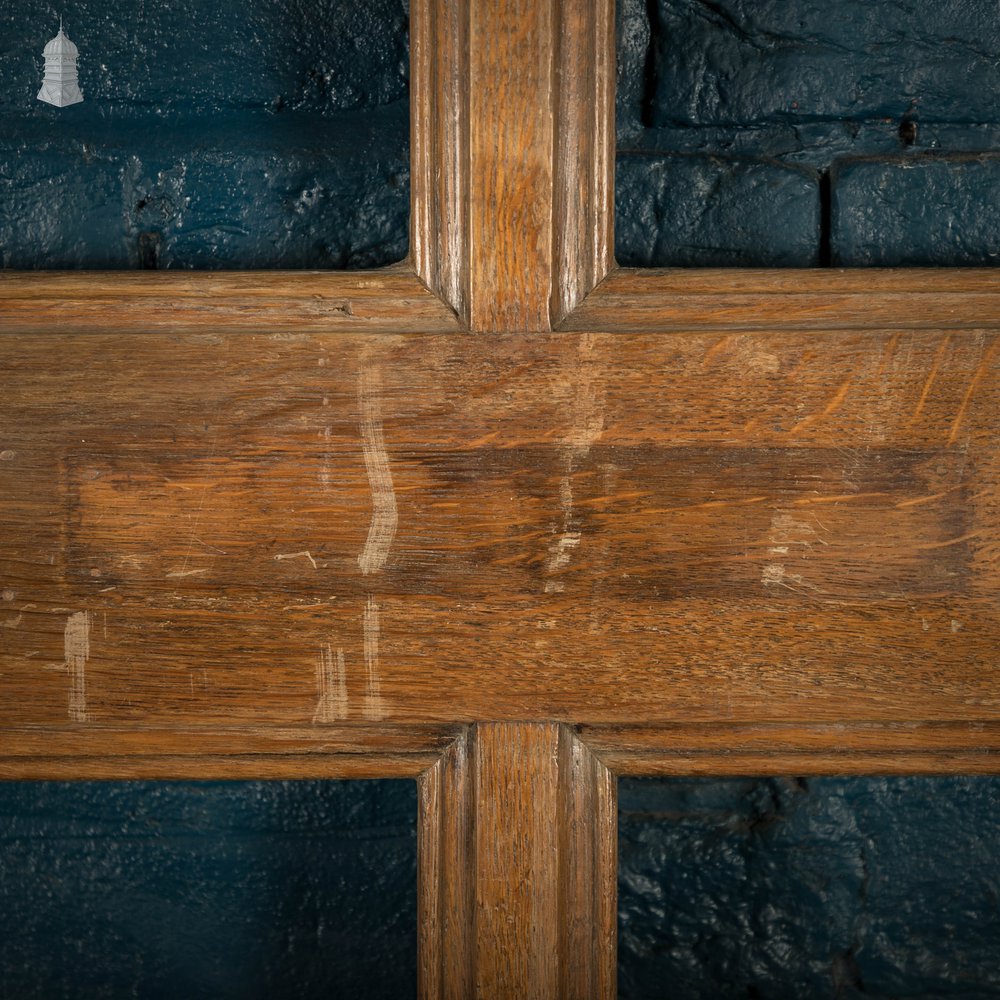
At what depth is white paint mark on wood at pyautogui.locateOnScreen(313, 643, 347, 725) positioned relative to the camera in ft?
2.02

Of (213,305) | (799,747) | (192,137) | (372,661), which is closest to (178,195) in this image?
(192,137)

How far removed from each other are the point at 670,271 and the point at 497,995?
1.70 feet

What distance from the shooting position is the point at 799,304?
1.97ft

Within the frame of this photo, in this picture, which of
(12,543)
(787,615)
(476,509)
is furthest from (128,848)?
(787,615)

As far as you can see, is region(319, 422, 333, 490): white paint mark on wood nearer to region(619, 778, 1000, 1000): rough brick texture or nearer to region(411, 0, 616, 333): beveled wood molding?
region(411, 0, 616, 333): beveled wood molding

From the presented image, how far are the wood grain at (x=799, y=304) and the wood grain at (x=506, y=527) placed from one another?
1 centimetres

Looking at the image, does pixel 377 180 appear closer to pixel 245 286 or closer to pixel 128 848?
pixel 245 286

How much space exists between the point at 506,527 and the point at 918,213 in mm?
489

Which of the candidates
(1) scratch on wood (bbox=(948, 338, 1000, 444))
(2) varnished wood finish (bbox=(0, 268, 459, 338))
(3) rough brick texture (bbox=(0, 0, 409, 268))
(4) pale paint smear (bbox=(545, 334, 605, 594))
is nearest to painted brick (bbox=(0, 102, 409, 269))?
(3) rough brick texture (bbox=(0, 0, 409, 268))

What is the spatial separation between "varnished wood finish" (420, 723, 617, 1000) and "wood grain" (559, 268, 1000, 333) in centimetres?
29

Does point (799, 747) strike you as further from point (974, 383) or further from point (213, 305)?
point (213, 305)

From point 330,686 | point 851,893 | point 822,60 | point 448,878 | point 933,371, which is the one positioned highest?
point 822,60

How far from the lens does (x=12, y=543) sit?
0.60 m

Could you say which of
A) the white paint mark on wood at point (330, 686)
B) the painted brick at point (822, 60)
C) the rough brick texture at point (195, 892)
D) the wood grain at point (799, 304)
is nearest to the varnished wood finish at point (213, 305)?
the wood grain at point (799, 304)
